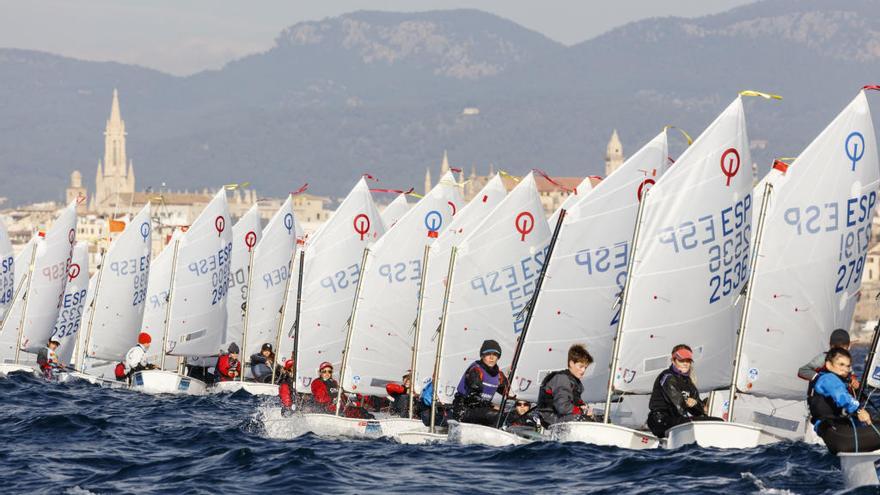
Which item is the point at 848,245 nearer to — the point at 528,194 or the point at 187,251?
the point at 528,194

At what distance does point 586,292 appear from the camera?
77.6 feet

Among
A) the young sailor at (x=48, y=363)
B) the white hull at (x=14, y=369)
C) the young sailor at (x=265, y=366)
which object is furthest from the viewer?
the white hull at (x=14, y=369)

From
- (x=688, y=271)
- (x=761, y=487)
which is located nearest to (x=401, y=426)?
(x=688, y=271)

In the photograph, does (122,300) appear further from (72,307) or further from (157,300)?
(72,307)

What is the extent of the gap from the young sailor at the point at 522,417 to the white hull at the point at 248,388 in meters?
13.3

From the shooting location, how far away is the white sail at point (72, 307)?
4338cm

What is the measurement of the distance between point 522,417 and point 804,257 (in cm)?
458

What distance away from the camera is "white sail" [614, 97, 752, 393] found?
22.8m

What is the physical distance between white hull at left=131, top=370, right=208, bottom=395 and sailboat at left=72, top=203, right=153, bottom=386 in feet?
14.7

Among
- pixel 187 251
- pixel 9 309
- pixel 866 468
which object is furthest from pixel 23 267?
pixel 866 468

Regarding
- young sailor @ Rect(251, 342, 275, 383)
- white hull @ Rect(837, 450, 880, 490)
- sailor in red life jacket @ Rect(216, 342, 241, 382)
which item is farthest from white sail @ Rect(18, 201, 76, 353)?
white hull @ Rect(837, 450, 880, 490)

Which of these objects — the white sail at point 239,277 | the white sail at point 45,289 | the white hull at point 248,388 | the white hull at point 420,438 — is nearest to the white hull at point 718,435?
the white hull at point 420,438

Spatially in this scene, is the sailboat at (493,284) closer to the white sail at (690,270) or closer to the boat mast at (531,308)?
the boat mast at (531,308)

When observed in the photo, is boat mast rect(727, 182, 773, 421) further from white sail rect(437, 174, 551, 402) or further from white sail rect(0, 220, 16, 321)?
white sail rect(0, 220, 16, 321)
